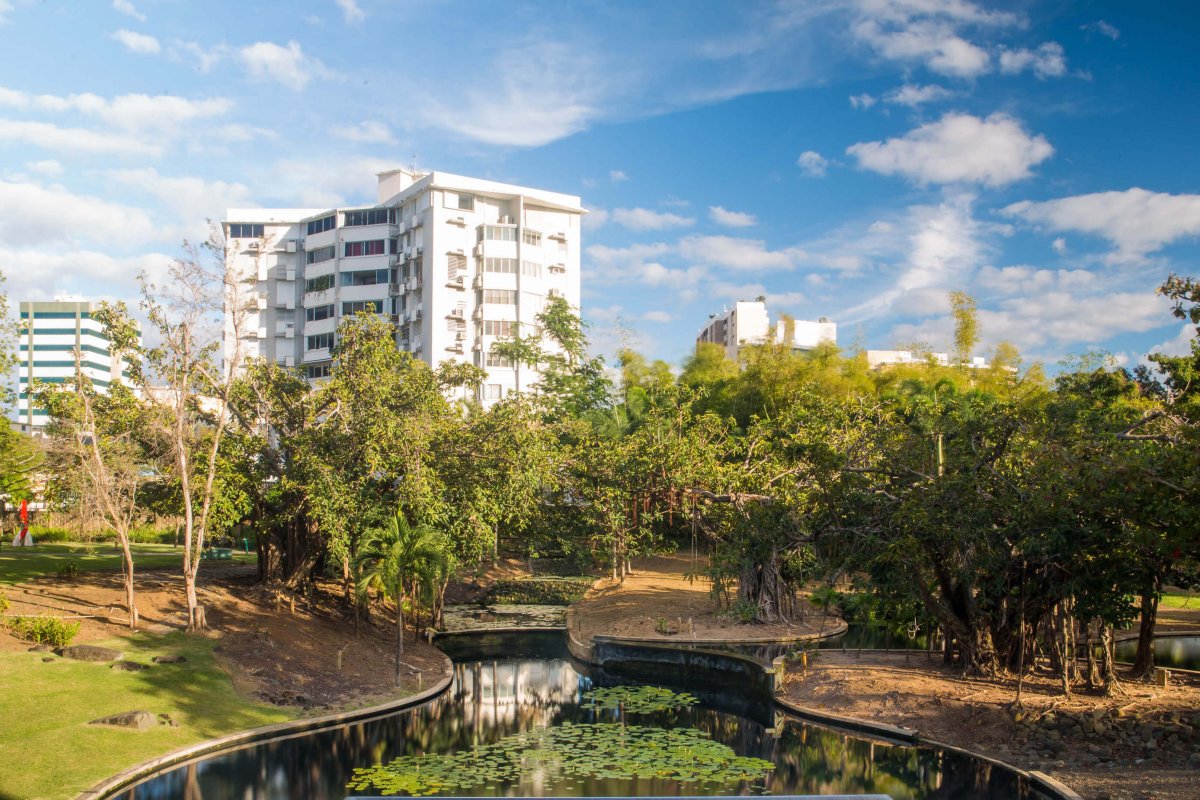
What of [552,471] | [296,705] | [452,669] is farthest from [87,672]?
[552,471]

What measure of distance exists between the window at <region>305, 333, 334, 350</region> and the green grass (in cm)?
2870

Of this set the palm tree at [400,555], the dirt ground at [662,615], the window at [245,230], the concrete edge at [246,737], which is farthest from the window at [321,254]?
the concrete edge at [246,737]

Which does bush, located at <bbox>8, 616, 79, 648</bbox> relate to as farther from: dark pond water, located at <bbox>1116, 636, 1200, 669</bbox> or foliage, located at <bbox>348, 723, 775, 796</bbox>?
dark pond water, located at <bbox>1116, 636, 1200, 669</bbox>

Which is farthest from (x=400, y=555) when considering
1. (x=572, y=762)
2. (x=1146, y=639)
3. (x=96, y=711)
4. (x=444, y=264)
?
(x=444, y=264)

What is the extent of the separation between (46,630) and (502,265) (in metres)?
50.0

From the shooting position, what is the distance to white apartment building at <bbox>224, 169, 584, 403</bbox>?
66750 millimetres

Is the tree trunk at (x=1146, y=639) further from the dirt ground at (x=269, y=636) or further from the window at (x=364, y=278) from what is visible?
the window at (x=364, y=278)

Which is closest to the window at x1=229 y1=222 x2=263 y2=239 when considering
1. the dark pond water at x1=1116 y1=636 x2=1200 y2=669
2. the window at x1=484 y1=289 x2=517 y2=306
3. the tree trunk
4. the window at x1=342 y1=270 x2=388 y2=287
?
the window at x1=342 y1=270 x2=388 y2=287

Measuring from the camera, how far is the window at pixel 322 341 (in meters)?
72.9

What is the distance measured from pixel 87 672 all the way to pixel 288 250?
63.7 meters

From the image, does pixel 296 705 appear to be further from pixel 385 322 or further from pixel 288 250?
pixel 288 250

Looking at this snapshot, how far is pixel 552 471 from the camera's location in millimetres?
31328

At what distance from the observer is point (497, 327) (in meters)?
67.2

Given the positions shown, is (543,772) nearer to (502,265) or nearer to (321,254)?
(502,265)
